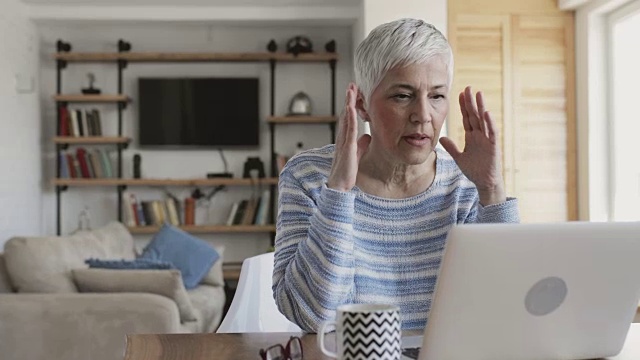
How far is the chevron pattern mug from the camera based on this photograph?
1079mm

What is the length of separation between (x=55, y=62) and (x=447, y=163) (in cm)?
607

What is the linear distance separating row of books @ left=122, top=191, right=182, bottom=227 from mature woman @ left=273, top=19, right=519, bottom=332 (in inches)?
213

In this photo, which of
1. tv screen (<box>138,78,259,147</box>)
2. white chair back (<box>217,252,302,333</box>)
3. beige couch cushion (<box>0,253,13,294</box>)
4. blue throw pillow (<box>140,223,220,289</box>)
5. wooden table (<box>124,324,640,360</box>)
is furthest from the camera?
tv screen (<box>138,78,259,147</box>)

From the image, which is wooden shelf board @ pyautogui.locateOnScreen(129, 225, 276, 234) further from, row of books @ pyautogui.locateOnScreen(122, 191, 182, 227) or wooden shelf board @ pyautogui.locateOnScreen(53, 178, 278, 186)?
wooden shelf board @ pyautogui.locateOnScreen(53, 178, 278, 186)

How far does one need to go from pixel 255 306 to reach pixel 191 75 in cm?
551

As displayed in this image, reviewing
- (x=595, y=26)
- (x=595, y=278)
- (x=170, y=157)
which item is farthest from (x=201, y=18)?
(x=595, y=278)

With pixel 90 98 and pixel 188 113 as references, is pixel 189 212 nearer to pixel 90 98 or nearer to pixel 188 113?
pixel 188 113

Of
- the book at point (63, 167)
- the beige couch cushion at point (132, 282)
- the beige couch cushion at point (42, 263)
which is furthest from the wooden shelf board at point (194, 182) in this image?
the beige couch cushion at point (132, 282)

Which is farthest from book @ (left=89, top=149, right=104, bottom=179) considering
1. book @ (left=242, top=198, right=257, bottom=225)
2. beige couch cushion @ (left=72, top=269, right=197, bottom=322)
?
beige couch cushion @ (left=72, top=269, right=197, bottom=322)

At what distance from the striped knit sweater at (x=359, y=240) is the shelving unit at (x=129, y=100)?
17.4 feet

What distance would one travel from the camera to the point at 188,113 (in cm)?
716

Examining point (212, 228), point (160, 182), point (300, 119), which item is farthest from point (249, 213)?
point (300, 119)

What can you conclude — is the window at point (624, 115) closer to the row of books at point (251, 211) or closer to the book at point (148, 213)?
the row of books at point (251, 211)

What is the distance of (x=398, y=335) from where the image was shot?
3.64 ft
